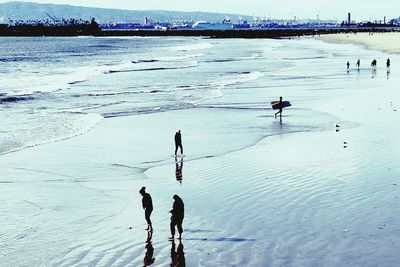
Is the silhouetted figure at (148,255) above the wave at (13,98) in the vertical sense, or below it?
below

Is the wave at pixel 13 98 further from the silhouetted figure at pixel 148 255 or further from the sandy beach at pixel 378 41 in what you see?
the sandy beach at pixel 378 41

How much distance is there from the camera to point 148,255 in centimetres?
1156

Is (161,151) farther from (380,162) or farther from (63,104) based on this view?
(63,104)

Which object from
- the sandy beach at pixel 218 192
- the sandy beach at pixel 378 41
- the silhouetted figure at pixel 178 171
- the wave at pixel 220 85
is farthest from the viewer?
the sandy beach at pixel 378 41

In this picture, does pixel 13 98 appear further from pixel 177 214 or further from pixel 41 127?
pixel 177 214

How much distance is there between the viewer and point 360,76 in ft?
165

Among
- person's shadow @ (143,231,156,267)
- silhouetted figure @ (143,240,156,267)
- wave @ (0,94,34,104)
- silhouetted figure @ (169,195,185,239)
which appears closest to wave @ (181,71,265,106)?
wave @ (0,94,34,104)

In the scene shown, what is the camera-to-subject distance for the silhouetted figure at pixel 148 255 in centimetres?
1115

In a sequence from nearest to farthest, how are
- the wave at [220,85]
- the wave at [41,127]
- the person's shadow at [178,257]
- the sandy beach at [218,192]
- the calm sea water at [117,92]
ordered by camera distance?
1. the person's shadow at [178,257]
2. the sandy beach at [218,192]
3. the wave at [41,127]
4. the calm sea water at [117,92]
5. the wave at [220,85]

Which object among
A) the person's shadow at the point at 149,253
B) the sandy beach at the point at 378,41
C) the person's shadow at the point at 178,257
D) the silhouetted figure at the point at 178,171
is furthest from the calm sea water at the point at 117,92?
the sandy beach at the point at 378,41

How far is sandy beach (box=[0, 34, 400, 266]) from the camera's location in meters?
11.7

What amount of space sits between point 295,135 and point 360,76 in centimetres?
2800

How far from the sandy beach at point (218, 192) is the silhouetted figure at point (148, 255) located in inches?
2.3

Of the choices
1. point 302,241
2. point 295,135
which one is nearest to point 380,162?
point 295,135
